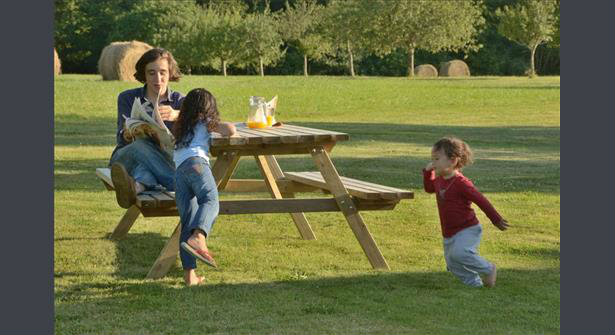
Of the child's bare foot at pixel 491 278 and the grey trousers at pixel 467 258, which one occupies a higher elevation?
the grey trousers at pixel 467 258

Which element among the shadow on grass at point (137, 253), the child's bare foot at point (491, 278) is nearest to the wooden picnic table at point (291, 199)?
the shadow on grass at point (137, 253)

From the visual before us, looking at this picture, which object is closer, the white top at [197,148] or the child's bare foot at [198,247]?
the child's bare foot at [198,247]

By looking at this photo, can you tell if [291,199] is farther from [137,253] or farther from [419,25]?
[419,25]

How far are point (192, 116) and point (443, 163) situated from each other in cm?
130

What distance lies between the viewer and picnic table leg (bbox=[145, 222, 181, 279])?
593 centimetres

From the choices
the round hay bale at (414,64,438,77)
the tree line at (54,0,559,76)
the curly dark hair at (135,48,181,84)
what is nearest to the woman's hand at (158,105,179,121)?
the curly dark hair at (135,48,181,84)

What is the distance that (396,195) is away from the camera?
6.17m

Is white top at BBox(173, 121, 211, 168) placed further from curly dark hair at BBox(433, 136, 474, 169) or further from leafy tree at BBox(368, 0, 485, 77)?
leafy tree at BBox(368, 0, 485, 77)

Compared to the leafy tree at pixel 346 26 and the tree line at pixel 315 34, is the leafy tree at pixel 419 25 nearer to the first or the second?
the tree line at pixel 315 34

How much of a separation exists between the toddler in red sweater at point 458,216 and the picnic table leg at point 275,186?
4.75ft

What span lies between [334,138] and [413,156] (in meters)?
6.37

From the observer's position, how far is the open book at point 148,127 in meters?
6.14

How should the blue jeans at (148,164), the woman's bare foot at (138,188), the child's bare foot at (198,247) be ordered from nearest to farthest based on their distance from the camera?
the child's bare foot at (198,247) < the woman's bare foot at (138,188) < the blue jeans at (148,164)

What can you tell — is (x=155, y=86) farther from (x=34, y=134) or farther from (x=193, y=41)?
(x=193, y=41)
